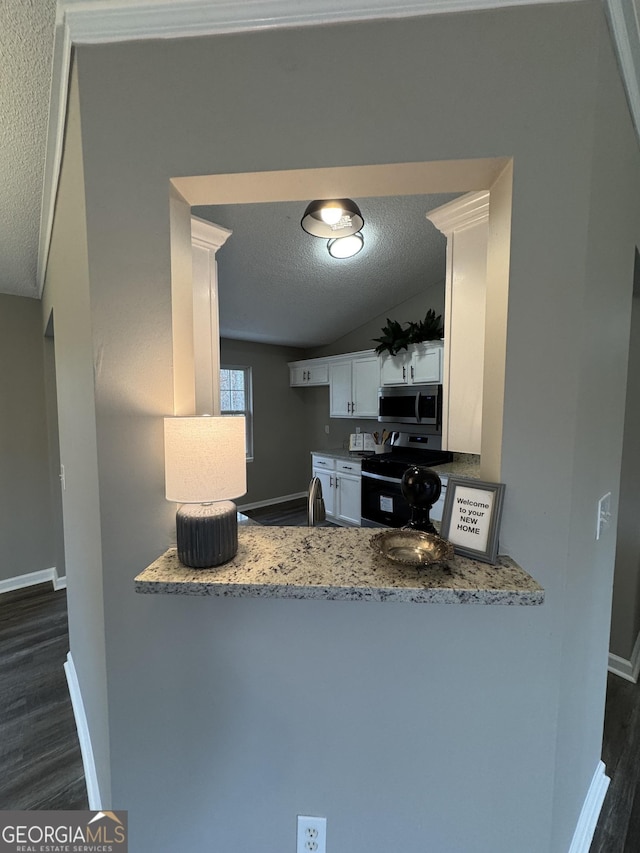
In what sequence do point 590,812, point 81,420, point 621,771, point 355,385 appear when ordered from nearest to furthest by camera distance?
point 81,420 → point 590,812 → point 621,771 → point 355,385

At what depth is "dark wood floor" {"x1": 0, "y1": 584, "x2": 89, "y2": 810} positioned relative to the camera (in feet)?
4.31

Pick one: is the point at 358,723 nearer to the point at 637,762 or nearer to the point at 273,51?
the point at 637,762

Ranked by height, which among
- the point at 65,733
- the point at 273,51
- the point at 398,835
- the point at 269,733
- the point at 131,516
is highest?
the point at 273,51

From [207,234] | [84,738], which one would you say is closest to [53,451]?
[84,738]

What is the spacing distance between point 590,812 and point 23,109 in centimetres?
314

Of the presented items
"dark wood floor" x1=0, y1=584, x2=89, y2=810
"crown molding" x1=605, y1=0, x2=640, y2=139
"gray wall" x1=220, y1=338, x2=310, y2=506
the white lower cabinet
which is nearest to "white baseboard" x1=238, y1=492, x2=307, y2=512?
"gray wall" x1=220, y1=338, x2=310, y2=506

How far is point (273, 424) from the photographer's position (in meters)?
5.14

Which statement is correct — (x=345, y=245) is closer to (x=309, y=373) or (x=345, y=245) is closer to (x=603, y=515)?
(x=603, y=515)

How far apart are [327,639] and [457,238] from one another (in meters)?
1.31

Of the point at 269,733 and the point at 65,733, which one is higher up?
the point at 269,733

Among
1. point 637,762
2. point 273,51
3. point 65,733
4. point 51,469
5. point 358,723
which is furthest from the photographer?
point 51,469

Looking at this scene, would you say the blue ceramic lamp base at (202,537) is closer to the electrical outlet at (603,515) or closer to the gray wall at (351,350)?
the electrical outlet at (603,515)

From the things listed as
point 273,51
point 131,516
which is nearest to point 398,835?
point 131,516

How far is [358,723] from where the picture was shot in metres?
0.88
